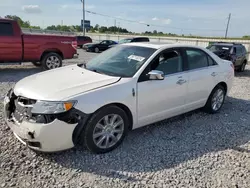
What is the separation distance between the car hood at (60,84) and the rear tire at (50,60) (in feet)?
18.4

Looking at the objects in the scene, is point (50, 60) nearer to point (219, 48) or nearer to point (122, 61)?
point (122, 61)

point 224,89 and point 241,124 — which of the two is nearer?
point 241,124

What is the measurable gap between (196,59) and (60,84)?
9.05 ft

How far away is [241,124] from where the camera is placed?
186 inches

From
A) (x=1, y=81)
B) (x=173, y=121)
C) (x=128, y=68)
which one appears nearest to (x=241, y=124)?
(x=173, y=121)

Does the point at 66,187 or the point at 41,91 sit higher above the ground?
the point at 41,91

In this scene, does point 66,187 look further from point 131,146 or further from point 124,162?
point 131,146

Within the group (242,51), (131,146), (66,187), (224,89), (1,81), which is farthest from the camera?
(242,51)

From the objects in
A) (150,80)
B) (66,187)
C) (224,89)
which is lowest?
(66,187)

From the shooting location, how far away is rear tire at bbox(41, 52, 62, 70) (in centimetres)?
912

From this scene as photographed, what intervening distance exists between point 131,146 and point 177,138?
87 centimetres

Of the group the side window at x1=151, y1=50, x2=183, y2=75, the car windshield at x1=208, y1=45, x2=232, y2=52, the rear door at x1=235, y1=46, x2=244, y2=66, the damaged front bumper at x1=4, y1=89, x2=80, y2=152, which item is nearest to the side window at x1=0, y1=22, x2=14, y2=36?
the damaged front bumper at x1=4, y1=89, x2=80, y2=152

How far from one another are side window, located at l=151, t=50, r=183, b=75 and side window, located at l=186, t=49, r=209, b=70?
0.30m

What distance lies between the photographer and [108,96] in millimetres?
3170
